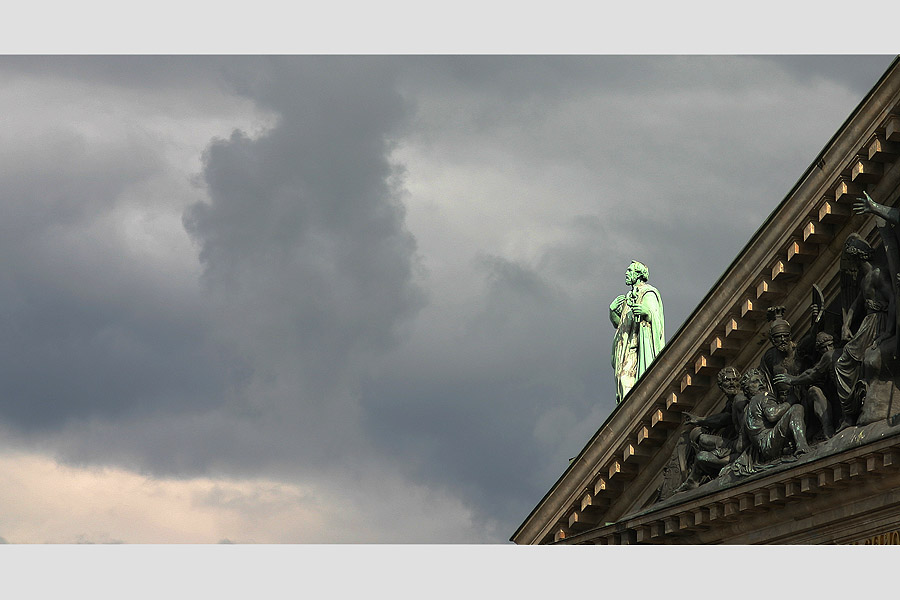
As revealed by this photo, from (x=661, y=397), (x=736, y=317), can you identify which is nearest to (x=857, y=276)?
(x=736, y=317)

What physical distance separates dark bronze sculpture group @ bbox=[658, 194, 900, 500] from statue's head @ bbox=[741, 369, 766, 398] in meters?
0.02

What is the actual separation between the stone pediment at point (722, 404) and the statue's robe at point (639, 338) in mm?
3011

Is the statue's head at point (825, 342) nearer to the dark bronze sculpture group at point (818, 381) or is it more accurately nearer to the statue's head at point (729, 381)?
the dark bronze sculpture group at point (818, 381)

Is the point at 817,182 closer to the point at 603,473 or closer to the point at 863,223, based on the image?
the point at 863,223

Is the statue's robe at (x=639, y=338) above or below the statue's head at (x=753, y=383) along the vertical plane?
above

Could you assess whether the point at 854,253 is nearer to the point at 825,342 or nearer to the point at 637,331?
the point at 825,342

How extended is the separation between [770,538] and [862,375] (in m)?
3.33

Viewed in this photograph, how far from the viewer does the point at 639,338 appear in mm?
32812

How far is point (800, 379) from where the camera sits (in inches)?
987

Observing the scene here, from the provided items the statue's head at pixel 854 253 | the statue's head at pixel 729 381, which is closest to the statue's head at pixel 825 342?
the statue's head at pixel 854 253

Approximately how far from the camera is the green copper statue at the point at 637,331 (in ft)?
107

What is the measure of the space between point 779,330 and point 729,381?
59.1 inches

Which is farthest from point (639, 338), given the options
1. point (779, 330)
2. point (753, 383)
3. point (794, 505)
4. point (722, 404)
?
point (794, 505)

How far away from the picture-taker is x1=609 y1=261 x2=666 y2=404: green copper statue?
32719 mm
